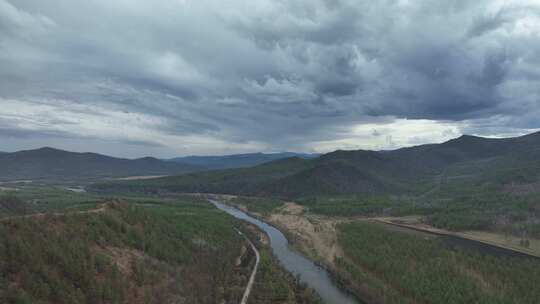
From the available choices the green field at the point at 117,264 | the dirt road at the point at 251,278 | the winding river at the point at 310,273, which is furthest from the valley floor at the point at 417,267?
the green field at the point at 117,264

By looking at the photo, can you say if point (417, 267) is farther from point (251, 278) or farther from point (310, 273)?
point (251, 278)

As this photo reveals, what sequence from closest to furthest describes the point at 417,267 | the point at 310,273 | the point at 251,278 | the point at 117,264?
the point at 117,264 < the point at 251,278 < the point at 417,267 < the point at 310,273

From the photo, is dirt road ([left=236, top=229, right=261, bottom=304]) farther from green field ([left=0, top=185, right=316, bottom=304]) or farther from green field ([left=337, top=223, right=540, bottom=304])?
green field ([left=337, top=223, right=540, bottom=304])

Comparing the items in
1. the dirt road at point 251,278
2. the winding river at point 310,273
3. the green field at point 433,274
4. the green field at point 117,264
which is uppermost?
the green field at point 117,264

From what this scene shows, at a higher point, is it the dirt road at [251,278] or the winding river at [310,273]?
the dirt road at [251,278]

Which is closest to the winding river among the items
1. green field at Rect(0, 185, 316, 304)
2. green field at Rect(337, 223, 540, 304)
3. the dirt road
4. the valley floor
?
the valley floor

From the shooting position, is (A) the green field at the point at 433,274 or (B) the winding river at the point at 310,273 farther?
(B) the winding river at the point at 310,273

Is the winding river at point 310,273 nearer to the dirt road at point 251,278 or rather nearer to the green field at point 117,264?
the green field at point 117,264

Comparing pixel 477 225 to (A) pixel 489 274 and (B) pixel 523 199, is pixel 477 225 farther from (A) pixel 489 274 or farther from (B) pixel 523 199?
(A) pixel 489 274

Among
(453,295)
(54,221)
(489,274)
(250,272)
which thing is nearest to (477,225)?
(489,274)

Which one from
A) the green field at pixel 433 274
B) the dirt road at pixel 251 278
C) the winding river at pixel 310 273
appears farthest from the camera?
the winding river at pixel 310 273

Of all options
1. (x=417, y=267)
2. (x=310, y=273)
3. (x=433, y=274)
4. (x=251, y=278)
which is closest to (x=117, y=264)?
(x=251, y=278)
